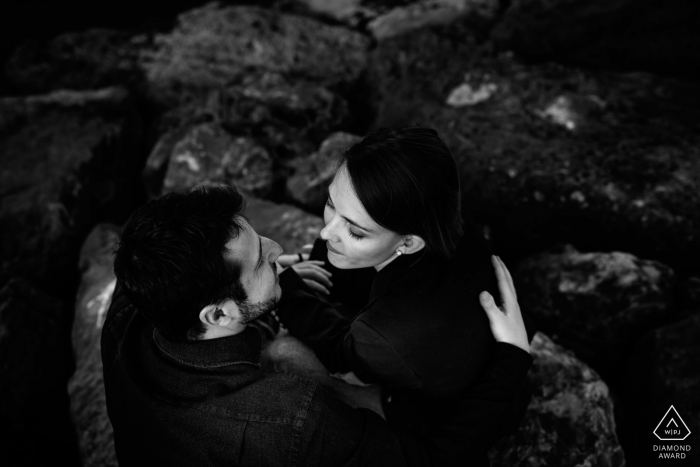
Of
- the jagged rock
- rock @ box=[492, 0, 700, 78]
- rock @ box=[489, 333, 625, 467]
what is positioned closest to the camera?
rock @ box=[489, 333, 625, 467]

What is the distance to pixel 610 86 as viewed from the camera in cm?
420

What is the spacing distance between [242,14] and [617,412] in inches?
212

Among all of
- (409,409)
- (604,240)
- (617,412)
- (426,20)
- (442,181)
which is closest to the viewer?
(442,181)

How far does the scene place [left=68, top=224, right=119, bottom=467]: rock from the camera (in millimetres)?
2822

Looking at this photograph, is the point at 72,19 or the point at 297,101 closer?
the point at 297,101

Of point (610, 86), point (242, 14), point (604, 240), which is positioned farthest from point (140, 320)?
point (242, 14)

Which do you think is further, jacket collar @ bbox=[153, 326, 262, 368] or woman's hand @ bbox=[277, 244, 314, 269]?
woman's hand @ bbox=[277, 244, 314, 269]

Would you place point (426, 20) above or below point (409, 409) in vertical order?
above

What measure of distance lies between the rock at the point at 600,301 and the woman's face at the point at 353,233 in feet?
5.20

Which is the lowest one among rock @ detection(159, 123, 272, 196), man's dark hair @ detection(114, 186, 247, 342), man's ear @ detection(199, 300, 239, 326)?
rock @ detection(159, 123, 272, 196)

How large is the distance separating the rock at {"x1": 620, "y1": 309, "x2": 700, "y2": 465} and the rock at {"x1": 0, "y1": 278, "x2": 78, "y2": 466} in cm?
370

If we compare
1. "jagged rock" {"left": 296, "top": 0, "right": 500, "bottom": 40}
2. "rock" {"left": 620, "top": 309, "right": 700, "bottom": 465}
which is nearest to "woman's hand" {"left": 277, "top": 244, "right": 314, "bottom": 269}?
"rock" {"left": 620, "top": 309, "right": 700, "bottom": 465}

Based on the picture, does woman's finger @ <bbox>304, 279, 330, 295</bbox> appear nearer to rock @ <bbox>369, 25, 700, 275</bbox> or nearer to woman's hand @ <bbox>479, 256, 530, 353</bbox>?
woman's hand @ <bbox>479, 256, 530, 353</bbox>

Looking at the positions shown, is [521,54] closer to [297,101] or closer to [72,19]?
[297,101]
